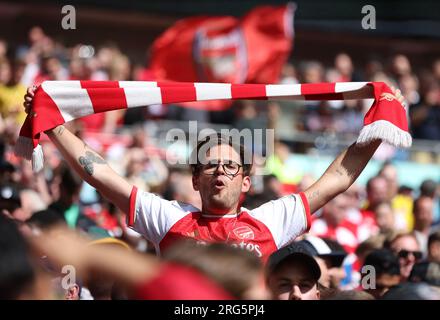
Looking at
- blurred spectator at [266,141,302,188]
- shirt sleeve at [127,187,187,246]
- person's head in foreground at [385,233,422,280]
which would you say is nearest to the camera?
shirt sleeve at [127,187,187,246]

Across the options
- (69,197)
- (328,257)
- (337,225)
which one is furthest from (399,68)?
(328,257)

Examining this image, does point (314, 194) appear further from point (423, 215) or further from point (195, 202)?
point (423, 215)

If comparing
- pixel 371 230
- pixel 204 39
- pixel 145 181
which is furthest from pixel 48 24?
pixel 371 230

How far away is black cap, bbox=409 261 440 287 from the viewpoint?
18.1 ft

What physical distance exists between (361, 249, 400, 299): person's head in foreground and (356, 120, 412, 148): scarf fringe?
1208 millimetres

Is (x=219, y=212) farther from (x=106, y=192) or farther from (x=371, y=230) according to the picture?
(x=371, y=230)

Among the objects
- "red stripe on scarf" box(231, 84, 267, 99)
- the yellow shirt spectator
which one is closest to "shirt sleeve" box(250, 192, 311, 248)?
"red stripe on scarf" box(231, 84, 267, 99)

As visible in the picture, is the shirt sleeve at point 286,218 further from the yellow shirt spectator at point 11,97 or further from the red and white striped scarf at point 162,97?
the yellow shirt spectator at point 11,97

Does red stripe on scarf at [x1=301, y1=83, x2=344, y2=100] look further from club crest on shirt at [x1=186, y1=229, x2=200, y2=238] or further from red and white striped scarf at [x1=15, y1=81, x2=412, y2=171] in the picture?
club crest on shirt at [x1=186, y1=229, x2=200, y2=238]

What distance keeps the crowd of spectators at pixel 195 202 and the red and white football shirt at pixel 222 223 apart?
0.15m

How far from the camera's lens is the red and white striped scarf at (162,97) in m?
4.54

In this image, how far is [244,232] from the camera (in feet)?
14.2

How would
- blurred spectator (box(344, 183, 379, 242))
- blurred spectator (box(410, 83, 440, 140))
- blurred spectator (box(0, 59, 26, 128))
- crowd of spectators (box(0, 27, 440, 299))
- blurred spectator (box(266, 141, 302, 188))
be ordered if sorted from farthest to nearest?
blurred spectator (box(410, 83, 440, 140)) < blurred spectator (box(266, 141, 302, 188)) < blurred spectator (box(0, 59, 26, 128)) < blurred spectator (box(344, 183, 379, 242)) < crowd of spectators (box(0, 27, 440, 299))

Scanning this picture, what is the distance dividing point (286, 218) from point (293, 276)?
0.93ft
